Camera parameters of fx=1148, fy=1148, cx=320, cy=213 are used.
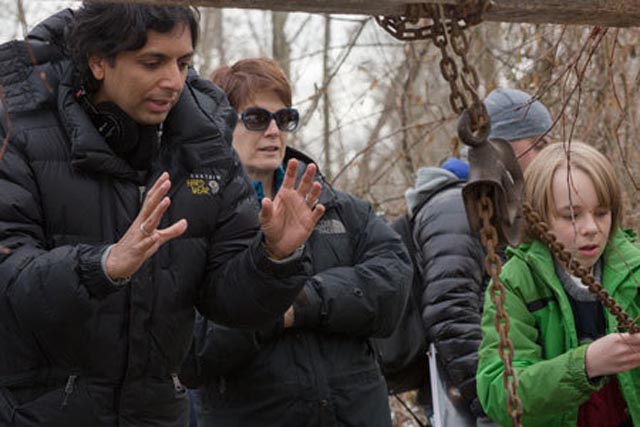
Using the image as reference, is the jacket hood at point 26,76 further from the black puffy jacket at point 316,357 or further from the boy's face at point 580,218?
the boy's face at point 580,218

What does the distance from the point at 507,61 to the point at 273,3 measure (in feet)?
18.2

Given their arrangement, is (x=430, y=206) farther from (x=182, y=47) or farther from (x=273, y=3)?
(x=273, y=3)

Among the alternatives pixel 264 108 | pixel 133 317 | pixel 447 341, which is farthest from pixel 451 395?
pixel 133 317

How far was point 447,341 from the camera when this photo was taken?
14.5ft

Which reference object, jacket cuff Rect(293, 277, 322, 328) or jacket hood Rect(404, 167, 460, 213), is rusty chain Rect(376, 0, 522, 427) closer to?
jacket cuff Rect(293, 277, 322, 328)

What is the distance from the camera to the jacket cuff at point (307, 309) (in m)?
4.04

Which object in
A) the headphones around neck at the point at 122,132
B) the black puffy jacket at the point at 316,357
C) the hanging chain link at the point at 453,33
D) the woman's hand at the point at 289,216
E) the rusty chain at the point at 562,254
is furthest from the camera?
the black puffy jacket at the point at 316,357

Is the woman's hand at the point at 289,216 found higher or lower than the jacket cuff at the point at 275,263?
higher

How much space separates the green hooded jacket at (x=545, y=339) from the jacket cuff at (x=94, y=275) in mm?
1313

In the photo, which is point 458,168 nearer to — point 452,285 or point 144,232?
point 452,285

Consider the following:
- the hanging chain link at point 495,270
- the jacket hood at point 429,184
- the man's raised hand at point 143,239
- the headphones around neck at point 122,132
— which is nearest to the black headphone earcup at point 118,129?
the headphones around neck at point 122,132

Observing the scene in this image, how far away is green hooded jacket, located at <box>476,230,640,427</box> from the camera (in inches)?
139

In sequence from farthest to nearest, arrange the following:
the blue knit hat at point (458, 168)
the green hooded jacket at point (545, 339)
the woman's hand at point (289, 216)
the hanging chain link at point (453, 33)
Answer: the blue knit hat at point (458, 168), the green hooded jacket at point (545, 339), the woman's hand at point (289, 216), the hanging chain link at point (453, 33)

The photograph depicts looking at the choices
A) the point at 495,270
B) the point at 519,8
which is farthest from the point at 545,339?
the point at 519,8
